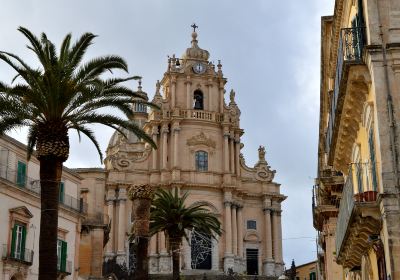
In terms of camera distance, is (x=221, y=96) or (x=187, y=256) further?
(x=221, y=96)

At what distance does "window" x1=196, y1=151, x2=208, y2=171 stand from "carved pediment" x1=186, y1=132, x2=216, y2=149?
0.88 meters

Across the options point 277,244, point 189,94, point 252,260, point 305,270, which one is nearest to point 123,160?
point 189,94

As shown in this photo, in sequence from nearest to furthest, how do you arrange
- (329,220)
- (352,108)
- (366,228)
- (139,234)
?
(366,228)
(352,108)
(139,234)
(329,220)

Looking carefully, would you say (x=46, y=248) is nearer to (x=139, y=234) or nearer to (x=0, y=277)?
(x=139, y=234)

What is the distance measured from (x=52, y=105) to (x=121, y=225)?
41.3 m

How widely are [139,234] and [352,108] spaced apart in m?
12.2

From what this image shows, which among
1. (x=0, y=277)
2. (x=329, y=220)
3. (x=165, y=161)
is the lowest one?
(x=0, y=277)

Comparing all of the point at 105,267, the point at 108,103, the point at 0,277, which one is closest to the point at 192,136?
the point at 105,267

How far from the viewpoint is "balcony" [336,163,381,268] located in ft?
47.8

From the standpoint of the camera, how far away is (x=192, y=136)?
64.2 meters

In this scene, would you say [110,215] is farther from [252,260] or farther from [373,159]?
[373,159]

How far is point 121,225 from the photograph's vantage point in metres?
61.0

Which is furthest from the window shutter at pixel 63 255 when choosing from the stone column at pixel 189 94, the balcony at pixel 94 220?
the stone column at pixel 189 94

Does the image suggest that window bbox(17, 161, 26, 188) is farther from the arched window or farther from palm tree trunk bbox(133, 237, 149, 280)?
the arched window
